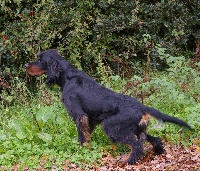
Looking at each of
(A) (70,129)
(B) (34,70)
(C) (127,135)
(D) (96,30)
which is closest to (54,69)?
(B) (34,70)

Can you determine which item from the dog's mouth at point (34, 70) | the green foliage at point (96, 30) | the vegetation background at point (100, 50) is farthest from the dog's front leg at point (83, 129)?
the green foliage at point (96, 30)

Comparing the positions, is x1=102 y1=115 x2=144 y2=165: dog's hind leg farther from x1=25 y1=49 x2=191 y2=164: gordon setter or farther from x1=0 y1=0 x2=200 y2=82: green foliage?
x1=0 y1=0 x2=200 y2=82: green foliage

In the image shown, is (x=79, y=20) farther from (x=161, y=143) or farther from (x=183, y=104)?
(x=161, y=143)

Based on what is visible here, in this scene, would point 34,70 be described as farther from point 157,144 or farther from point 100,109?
point 157,144

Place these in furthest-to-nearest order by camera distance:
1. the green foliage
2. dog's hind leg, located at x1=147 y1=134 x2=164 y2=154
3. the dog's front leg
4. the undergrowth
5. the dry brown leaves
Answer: the green foliage → the dog's front leg → dog's hind leg, located at x1=147 y1=134 x2=164 y2=154 → the undergrowth → the dry brown leaves

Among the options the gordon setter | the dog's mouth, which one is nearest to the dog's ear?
the gordon setter

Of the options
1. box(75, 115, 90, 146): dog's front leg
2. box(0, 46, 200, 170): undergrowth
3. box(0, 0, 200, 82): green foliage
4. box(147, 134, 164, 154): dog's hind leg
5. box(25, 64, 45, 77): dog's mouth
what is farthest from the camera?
box(0, 0, 200, 82): green foliage

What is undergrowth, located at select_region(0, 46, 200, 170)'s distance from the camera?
5699 millimetres

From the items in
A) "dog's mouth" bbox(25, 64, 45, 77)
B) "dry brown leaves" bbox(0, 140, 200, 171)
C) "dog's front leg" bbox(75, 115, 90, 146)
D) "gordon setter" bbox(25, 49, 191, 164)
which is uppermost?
"dog's mouth" bbox(25, 64, 45, 77)

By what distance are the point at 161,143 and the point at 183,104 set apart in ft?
4.72

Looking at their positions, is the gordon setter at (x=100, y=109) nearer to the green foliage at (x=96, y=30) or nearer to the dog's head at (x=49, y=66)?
the dog's head at (x=49, y=66)

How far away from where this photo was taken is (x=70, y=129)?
653cm

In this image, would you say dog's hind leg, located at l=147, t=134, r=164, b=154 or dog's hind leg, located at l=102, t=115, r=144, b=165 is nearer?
dog's hind leg, located at l=102, t=115, r=144, b=165

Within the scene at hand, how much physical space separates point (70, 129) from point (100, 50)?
4.12m
